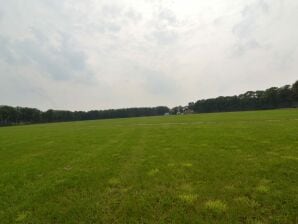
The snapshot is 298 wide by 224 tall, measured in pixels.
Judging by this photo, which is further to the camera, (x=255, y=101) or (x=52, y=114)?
(x=52, y=114)

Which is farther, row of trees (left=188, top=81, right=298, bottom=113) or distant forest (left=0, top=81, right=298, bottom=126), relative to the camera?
distant forest (left=0, top=81, right=298, bottom=126)

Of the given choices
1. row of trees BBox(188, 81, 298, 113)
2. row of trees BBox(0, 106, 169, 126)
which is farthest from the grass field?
row of trees BBox(0, 106, 169, 126)

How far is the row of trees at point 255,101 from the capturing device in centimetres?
11369

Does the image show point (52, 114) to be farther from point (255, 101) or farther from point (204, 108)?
point (255, 101)

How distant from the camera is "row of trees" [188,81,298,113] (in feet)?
373

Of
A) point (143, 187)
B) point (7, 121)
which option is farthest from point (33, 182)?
point (7, 121)

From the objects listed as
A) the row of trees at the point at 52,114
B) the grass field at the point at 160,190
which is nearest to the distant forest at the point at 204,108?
the row of trees at the point at 52,114

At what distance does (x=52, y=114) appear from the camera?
5876 inches

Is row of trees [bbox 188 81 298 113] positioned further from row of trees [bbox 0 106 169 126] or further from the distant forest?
row of trees [bbox 0 106 169 126]

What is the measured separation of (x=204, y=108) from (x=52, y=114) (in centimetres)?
9920

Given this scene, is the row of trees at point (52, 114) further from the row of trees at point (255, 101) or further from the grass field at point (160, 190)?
the grass field at point (160, 190)

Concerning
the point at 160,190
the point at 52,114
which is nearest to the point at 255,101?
the point at 52,114

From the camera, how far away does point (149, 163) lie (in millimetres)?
10891

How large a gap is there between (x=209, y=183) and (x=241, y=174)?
4.84ft
